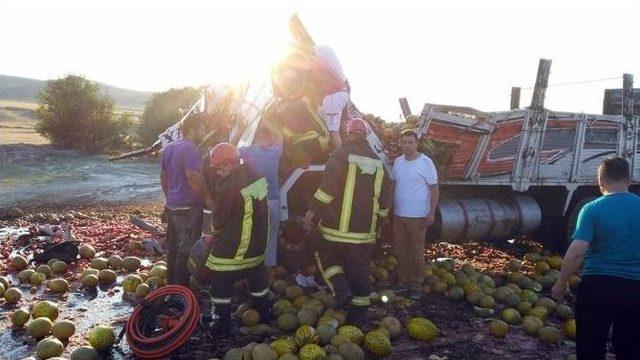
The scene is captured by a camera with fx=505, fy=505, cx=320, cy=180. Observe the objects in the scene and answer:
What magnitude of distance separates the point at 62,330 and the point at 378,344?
3.38 metres

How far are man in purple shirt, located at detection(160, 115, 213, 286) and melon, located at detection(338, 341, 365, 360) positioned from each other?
2.59 metres

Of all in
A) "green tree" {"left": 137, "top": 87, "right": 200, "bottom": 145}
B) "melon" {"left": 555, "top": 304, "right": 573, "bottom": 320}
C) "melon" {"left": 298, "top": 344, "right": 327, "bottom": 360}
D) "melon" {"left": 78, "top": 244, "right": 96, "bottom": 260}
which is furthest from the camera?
"green tree" {"left": 137, "top": 87, "right": 200, "bottom": 145}

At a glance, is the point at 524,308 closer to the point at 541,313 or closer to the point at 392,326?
the point at 541,313

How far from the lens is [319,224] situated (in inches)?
232

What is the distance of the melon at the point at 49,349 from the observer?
4.89m

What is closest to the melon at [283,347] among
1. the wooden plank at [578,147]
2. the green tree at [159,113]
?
the wooden plank at [578,147]

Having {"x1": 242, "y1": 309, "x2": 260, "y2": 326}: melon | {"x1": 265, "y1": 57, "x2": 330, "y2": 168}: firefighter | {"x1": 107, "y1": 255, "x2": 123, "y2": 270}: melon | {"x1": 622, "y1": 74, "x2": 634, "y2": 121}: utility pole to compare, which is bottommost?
{"x1": 107, "y1": 255, "x2": 123, "y2": 270}: melon

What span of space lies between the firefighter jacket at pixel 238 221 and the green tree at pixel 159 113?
26.2 meters

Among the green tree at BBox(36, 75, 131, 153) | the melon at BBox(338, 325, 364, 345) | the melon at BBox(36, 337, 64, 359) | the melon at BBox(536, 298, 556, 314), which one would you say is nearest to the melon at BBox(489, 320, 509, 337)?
the melon at BBox(536, 298, 556, 314)

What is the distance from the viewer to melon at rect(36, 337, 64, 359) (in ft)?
16.0

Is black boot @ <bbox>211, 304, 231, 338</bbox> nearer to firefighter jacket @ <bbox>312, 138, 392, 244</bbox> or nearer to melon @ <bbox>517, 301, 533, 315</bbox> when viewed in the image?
firefighter jacket @ <bbox>312, 138, 392, 244</bbox>

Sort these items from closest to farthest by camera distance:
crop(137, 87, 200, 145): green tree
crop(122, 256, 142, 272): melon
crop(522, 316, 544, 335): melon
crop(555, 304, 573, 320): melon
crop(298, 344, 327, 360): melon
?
crop(298, 344, 327, 360): melon, crop(522, 316, 544, 335): melon, crop(555, 304, 573, 320): melon, crop(122, 256, 142, 272): melon, crop(137, 87, 200, 145): green tree

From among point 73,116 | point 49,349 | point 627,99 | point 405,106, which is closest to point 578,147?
point 627,99

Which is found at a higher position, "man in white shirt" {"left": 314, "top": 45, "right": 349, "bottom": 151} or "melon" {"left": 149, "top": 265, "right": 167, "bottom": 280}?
"man in white shirt" {"left": 314, "top": 45, "right": 349, "bottom": 151}
